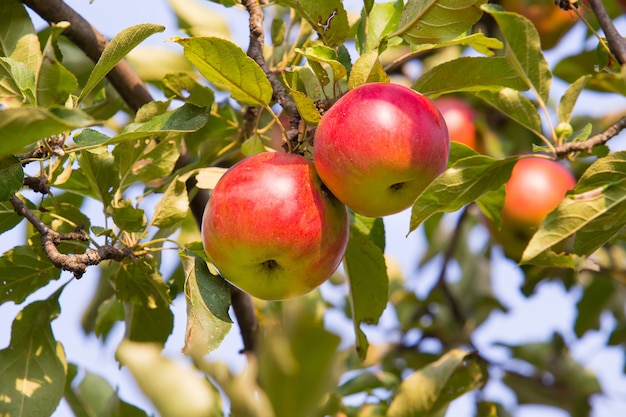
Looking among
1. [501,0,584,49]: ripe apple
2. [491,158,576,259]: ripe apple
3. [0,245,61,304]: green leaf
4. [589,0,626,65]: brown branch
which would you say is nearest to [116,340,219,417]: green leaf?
[0,245,61,304]: green leaf

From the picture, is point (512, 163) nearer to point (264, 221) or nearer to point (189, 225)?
point (264, 221)

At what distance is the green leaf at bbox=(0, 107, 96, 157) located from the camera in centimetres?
108

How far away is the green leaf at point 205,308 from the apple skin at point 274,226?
4 centimetres

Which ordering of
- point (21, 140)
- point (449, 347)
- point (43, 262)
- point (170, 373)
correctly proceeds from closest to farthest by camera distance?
1. point (170, 373)
2. point (21, 140)
3. point (43, 262)
4. point (449, 347)

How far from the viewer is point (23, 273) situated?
1653 mm

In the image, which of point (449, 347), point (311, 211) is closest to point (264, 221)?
point (311, 211)

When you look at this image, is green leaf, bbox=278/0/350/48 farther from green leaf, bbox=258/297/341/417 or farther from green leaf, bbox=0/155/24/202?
green leaf, bbox=258/297/341/417

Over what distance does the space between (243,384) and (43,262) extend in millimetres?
1031

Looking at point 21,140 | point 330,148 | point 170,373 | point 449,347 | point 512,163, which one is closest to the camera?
point 170,373

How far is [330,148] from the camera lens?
1.38m

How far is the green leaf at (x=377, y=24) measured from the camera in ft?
5.32

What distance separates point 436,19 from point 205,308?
687 mm

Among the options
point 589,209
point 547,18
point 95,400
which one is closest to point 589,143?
point 589,209

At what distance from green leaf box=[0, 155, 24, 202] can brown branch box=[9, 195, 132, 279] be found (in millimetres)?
88
